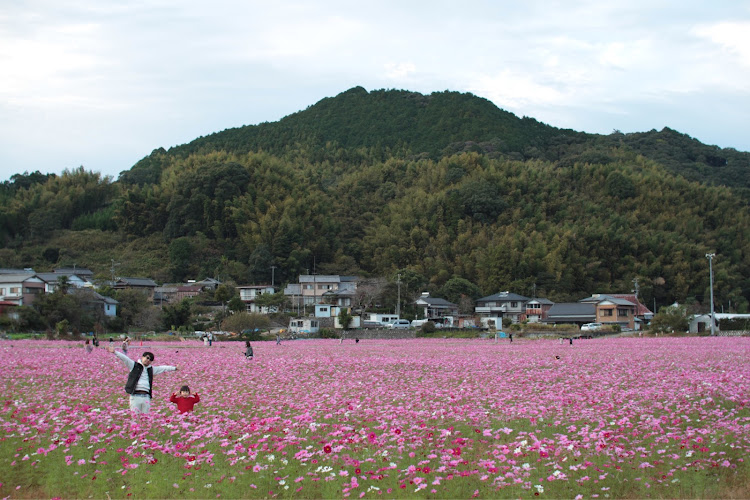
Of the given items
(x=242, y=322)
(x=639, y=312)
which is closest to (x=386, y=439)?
(x=242, y=322)

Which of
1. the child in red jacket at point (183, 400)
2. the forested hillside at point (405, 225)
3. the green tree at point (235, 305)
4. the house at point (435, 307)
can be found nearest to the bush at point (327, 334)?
the green tree at point (235, 305)

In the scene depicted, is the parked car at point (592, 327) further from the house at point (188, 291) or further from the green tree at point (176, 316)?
the house at point (188, 291)

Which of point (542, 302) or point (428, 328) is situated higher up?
point (542, 302)

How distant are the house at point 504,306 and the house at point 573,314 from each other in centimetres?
332

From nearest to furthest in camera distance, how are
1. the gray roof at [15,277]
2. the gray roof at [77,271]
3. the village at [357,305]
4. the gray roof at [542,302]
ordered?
the gray roof at [15,277] < the village at [357,305] < the gray roof at [542,302] < the gray roof at [77,271]

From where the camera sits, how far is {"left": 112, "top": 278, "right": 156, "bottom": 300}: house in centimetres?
6406

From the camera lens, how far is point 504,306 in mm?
65188

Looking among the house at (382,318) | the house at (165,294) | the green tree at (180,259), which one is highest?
the green tree at (180,259)

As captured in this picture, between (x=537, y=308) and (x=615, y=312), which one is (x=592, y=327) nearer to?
(x=615, y=312)

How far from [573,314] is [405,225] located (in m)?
26.6

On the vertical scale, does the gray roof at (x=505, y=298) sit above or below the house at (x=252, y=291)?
below

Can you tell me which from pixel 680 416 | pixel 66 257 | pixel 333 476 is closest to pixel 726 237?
pixel 66 257

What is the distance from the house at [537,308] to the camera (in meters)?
64.3

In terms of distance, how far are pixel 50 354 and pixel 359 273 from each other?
51.9 m
